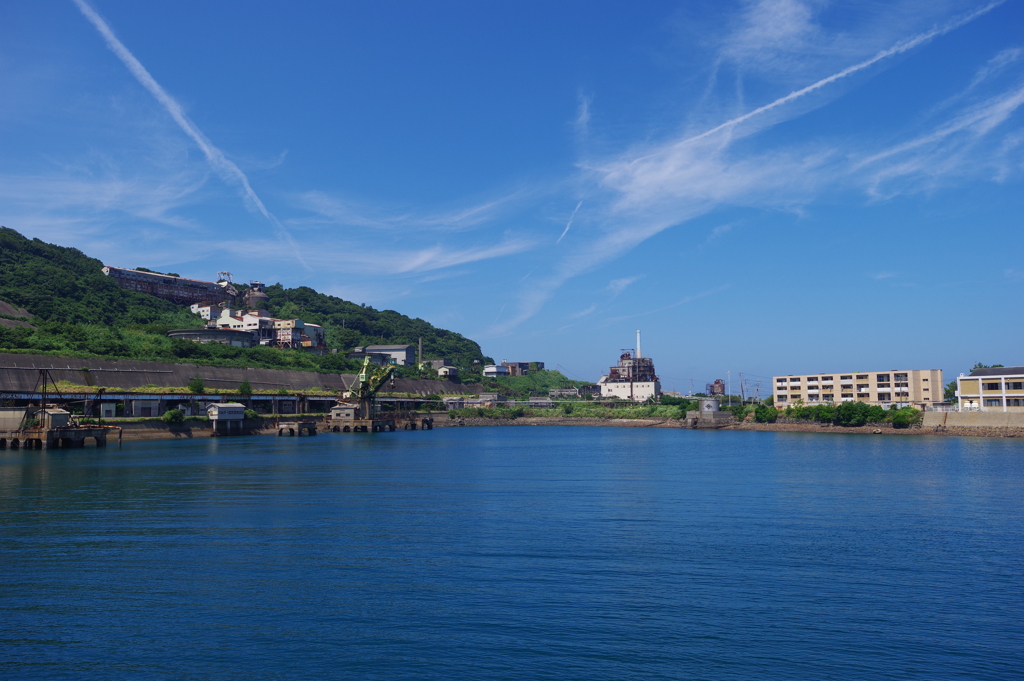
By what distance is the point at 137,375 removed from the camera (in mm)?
67375

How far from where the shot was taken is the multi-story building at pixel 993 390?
66.9 meters

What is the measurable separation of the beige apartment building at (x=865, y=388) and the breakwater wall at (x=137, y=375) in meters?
64.4

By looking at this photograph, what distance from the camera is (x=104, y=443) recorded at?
51.2 meters

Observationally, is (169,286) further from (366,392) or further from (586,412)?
(586,412)

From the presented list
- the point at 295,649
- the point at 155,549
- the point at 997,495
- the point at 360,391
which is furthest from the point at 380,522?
the point at 360,391

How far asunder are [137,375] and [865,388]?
8588 cm

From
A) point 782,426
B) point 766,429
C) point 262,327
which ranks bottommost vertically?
point 766,429

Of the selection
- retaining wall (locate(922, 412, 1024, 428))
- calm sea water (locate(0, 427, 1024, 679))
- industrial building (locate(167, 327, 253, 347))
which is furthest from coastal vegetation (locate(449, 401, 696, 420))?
calm sea water (locate(0, 427, 1024, 679))

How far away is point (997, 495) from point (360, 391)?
7199cm

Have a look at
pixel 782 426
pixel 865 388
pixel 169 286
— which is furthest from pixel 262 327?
pixel 865 388

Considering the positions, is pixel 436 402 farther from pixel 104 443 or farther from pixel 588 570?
pixel 588 570

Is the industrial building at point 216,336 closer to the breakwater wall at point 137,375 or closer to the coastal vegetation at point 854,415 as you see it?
the breakwater wall at point 137,375

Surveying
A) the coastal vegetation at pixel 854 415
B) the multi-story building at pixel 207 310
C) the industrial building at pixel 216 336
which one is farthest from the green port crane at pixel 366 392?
the coastal vegetation at pixel 854 415

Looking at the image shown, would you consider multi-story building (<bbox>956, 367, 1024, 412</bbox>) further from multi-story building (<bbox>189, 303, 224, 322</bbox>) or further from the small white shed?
multi-story building (<bbox>189, 303, 224, 322</bbox>)
